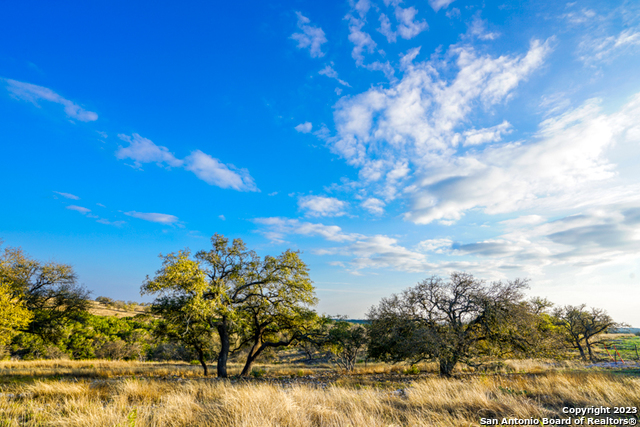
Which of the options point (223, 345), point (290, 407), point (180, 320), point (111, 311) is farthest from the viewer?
point (111, 311)

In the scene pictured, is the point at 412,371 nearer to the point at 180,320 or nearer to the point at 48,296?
the point at 180,320

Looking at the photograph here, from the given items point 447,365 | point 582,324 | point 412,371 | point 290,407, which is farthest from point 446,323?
point 582,324

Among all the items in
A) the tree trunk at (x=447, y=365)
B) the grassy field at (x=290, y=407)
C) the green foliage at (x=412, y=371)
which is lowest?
the green foliage at (x=412, y=371)

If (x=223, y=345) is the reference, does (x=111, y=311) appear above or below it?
below

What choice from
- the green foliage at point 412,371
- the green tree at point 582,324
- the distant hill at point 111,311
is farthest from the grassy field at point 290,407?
the distant hill at point 111,311

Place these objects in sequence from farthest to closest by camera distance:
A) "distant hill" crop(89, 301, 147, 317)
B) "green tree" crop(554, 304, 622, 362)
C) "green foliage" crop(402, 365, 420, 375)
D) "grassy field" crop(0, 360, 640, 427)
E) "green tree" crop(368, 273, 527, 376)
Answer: "distant hill" crop(89, 301, 147, 317) → "green tree" crop(554, 304, 622, 362) → "green foliage" crop(402, 365, 420, 375) → "green tree" crop(368, 273, 527, 376) → "grassy field" crop(0, 360, 640, 427)

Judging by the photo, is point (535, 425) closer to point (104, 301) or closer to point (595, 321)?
point (595, 321)

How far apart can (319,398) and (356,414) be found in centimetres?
238

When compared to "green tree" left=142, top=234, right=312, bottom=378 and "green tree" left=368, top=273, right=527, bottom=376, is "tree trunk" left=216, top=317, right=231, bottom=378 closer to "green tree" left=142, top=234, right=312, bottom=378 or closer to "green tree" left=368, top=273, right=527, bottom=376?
"green tree" left=142, top=234, right=312, bottom=378

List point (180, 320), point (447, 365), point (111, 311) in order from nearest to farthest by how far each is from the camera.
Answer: point (447, 365) < point (180, 320) < point (111, 311)

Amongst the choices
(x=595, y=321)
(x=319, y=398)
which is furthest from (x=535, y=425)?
(x=595, y=321)

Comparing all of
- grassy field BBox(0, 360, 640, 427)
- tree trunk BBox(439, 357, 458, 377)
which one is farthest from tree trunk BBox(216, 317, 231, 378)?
tree trunk BBox(439, 357, 458, 377)

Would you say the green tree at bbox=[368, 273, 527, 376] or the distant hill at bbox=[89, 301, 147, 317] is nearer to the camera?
the green tree at bbox=[368, 273, 527, 376]

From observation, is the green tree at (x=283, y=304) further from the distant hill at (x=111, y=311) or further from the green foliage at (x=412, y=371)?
the distant hill at (x=111, y=311)
